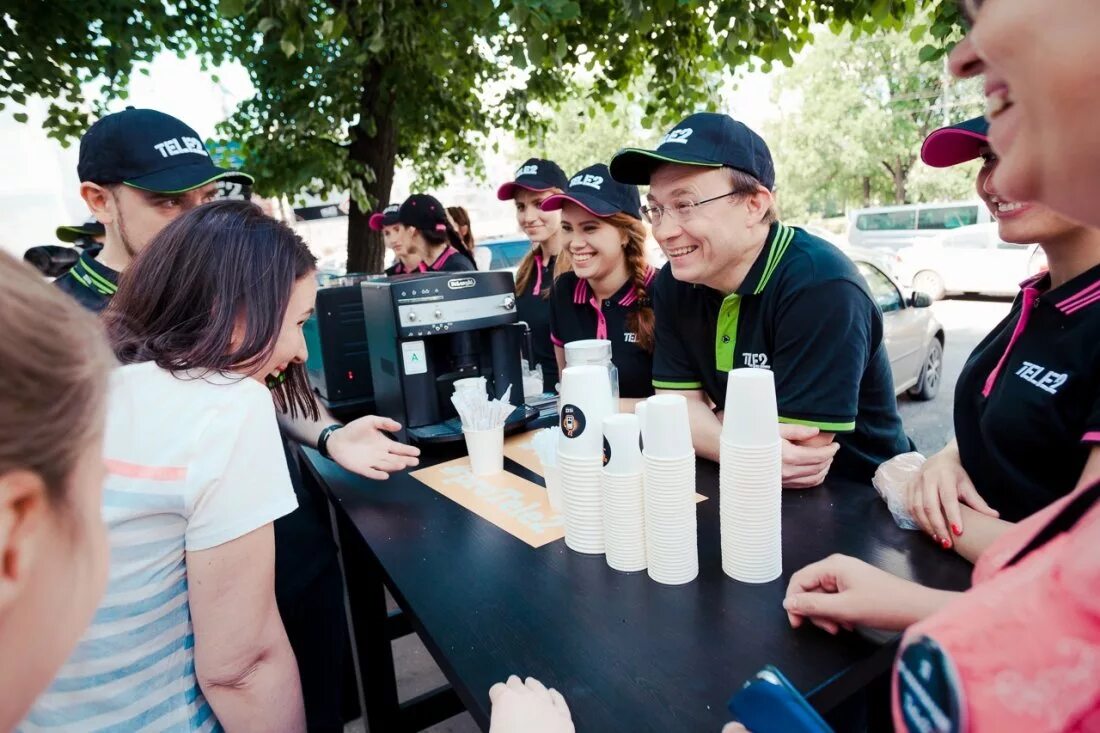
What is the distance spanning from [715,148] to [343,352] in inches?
68.8

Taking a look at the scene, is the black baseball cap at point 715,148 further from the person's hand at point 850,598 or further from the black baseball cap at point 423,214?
the black baseball cap at point 423,214

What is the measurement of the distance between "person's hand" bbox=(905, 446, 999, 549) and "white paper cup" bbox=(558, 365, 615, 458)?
26.0 inches

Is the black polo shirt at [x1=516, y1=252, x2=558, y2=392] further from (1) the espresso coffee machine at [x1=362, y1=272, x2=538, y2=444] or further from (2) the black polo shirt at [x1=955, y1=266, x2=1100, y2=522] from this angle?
(2) the black polo shirt at [x1=955, y1=266, x2=1100, y2=522]

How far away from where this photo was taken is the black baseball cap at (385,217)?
5.27 metres

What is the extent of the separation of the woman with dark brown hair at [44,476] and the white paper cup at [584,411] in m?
0.84

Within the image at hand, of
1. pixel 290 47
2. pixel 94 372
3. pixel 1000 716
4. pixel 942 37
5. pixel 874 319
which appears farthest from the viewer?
pixel 290 47

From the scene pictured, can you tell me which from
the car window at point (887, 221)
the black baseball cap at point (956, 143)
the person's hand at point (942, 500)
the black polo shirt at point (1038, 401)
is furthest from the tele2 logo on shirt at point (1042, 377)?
the car window at point (887, 221)

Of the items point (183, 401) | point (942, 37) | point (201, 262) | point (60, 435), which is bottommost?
point (183, 401)

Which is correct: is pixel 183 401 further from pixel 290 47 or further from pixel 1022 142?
pixel 290 47

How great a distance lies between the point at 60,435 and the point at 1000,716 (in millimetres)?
782

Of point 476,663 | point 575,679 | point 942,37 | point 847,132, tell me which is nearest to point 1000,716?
point 575,679

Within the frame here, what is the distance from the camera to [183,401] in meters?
1.11

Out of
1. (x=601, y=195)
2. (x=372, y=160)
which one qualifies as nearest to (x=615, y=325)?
(x=601, y=195)

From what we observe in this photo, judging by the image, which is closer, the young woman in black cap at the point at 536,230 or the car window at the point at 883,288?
the young woman in black cap at the point at 536,230
